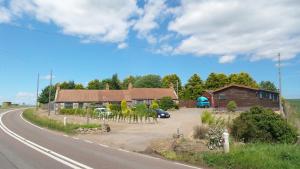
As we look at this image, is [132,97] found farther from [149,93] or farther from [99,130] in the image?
[99,130]

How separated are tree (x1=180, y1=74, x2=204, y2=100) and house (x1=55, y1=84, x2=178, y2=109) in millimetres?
3965

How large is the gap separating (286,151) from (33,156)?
9.37 m

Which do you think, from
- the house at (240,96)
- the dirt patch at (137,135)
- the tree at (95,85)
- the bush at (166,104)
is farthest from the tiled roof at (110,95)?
the dirt patch at (137,135)

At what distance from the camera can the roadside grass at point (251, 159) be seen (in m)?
11.1

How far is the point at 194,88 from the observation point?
92.9 m

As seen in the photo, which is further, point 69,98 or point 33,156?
point 69,98

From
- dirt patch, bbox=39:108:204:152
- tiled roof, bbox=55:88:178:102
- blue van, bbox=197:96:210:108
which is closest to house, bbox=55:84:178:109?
tiled roof, bbox=55:88:178:102

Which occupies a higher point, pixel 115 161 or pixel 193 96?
pixel 193 96

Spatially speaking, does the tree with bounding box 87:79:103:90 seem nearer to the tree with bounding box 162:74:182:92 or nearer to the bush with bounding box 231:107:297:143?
the tree with bounding box 162:74:182:92

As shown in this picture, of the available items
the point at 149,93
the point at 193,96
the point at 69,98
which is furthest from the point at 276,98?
the point at 69,98

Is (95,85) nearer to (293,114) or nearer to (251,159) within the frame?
(293,114)

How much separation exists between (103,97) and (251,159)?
80001mm

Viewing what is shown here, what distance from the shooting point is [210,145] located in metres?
15.0

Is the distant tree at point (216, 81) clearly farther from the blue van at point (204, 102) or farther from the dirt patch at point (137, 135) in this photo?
the dirt patch at point (137, 135)
